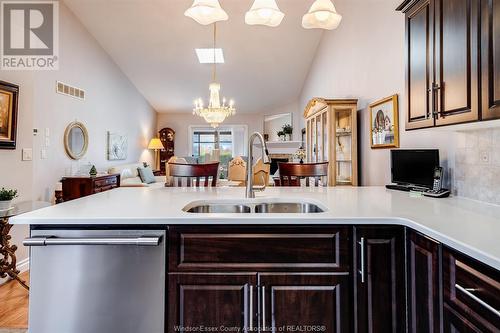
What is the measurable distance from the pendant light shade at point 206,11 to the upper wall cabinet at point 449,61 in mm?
1237

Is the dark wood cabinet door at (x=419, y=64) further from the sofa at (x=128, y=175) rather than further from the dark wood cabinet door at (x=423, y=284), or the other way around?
the sofa at (x=128, y=175)

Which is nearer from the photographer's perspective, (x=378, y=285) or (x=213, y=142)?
(x=378, y=285)

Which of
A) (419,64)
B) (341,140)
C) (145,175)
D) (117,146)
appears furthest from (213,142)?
Answer: (419,64)

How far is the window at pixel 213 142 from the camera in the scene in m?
9.17

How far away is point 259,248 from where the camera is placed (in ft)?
4.05

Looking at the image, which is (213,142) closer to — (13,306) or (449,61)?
(13,306)

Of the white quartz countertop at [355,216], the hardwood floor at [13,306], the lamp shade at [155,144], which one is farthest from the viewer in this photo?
the lamp shade at [155,144]

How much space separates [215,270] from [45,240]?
0.71 meters

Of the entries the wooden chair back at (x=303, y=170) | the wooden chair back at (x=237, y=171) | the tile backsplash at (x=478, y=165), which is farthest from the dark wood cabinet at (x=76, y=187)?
the tile backsplash at (x=478, y=165)

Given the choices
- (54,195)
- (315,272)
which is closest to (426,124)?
(315,272)

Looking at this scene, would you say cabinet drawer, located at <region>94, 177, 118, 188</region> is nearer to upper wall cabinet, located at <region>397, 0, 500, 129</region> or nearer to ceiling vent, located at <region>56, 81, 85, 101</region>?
ceiling vent, located at <region>56, 81, 85, 101</region>

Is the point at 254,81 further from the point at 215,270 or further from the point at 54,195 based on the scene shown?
the point at 215,270

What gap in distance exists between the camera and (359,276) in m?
1.22

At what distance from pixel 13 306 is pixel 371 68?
164 inches
